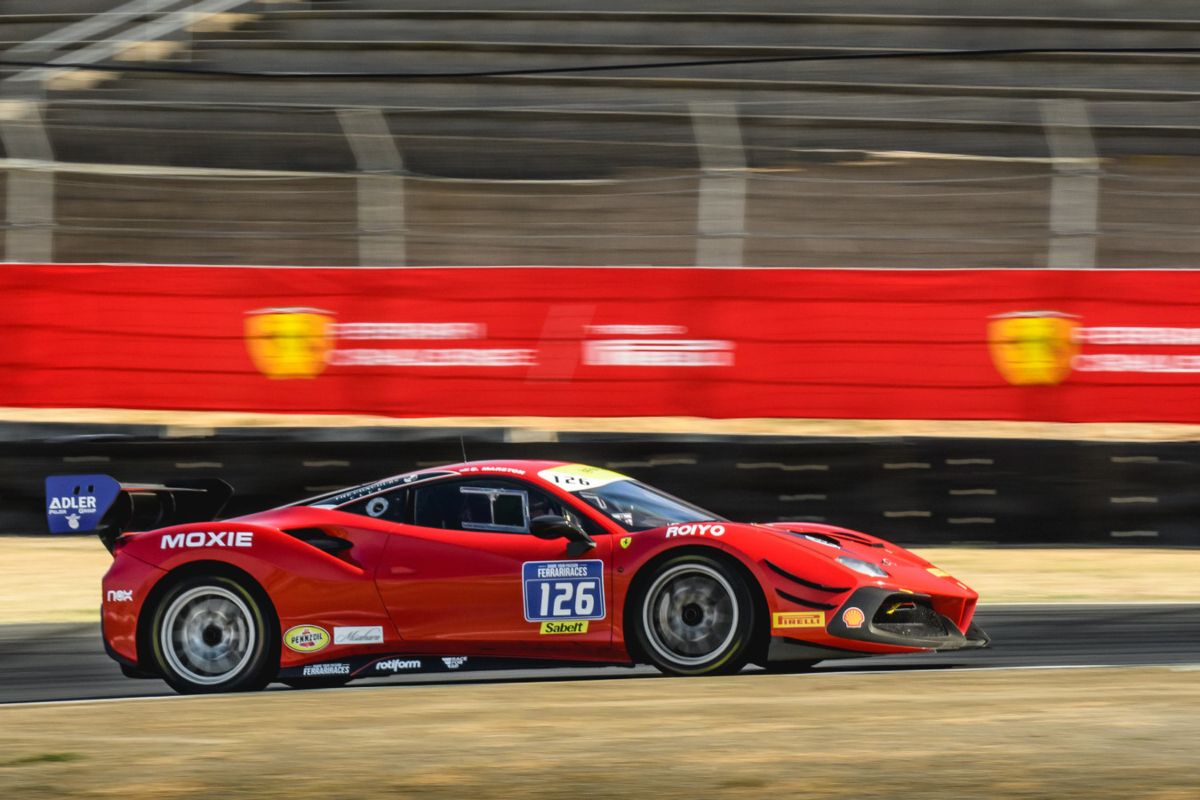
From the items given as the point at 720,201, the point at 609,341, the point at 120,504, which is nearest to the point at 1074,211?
the point at 720,201

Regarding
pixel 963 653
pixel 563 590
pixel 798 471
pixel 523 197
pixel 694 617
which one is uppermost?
pixel 523 197

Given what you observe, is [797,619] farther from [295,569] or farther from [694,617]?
[295,569]

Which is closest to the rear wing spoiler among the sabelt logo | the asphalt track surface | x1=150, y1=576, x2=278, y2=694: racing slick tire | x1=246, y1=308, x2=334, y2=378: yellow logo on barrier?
x1=150, y1=576, x2=278, y2=694: racing slick tire

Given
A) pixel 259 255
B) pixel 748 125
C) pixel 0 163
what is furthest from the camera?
pixel 748 125

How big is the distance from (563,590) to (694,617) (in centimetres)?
57

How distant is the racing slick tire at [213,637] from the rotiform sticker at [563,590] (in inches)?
46.5

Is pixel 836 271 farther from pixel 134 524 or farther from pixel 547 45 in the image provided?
pixel 547 45

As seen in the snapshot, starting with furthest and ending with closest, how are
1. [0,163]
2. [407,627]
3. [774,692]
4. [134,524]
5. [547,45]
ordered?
[547,45], [0,163], [134,524], [407,627], [774,692]

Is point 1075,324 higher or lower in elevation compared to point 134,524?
higher

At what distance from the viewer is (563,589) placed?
7.41 m

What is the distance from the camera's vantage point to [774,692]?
262 inches

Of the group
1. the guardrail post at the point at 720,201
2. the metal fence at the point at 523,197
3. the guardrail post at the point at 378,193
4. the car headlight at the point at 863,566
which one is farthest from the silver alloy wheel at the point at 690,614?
the guardrail post at the point at 378,193

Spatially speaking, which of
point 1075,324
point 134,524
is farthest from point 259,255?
point 134,524

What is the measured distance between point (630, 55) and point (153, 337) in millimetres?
9911
